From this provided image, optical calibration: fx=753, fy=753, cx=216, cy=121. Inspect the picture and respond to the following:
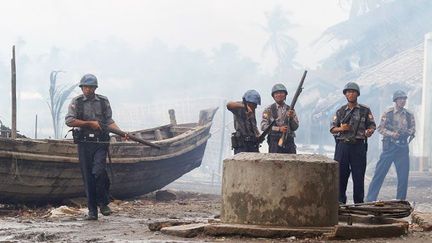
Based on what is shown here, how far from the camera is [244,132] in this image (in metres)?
9.35

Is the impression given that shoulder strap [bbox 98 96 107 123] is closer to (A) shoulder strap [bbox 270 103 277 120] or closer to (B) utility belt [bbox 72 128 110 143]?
(B) utility belt [bbox 72 128 110 143]

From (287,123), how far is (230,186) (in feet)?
12.3

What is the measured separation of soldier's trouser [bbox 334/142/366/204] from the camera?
8828mm

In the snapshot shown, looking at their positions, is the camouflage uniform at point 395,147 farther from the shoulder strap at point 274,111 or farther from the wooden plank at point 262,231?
the wooden plank at point 262,231

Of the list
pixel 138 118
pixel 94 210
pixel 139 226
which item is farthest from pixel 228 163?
pixel 138 118

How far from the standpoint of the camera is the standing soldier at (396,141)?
12.9 metres

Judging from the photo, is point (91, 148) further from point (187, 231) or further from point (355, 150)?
point (355, 150)

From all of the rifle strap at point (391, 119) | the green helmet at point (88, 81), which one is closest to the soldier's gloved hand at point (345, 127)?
the green helmet at point (88, 81)

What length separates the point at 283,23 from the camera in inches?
1734

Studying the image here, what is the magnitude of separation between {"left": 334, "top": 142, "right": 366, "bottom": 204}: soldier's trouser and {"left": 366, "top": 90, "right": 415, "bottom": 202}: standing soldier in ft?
13.2

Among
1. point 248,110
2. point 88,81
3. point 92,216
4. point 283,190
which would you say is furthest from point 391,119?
point 283,190

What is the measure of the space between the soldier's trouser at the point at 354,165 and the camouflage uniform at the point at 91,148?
276 centimetres

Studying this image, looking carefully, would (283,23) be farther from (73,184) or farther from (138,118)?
(73,184)

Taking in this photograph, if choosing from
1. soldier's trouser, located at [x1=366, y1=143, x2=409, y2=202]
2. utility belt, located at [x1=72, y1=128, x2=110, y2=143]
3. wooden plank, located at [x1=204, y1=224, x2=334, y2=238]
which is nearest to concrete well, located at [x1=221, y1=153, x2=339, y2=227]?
wooden plank, located at [x1=204, y1=224, x2=334, y2=238]
